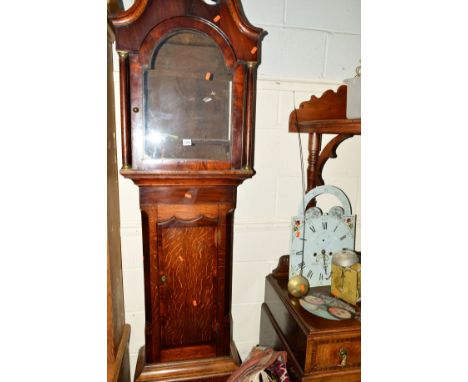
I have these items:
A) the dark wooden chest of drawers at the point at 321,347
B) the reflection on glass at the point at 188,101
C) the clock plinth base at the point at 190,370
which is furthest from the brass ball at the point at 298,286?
the reflection on glass at the point at 188,101

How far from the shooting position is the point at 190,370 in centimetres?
107

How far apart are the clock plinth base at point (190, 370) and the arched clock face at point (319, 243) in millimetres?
411

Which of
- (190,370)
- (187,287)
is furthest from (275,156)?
(190,370)

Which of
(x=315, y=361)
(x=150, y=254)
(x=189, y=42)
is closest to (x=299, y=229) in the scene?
(x=315, y=361)

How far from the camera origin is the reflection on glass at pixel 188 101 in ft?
3.11

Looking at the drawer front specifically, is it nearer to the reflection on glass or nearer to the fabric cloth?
the fabric cloth

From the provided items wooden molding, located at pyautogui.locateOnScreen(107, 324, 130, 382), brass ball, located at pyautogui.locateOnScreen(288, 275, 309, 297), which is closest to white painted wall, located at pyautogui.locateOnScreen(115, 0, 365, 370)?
wooden molding, located at pyautogui.locateOnScreen(107, 324, 130, 382)

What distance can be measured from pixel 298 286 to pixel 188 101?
768mm

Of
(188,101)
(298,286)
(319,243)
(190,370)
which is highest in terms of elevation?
(188,101)

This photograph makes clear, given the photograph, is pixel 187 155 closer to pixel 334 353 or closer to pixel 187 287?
pixel 187 287

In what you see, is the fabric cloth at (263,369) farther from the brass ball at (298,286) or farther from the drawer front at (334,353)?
the brass ball at (298,286)

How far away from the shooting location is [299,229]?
1215 mm
